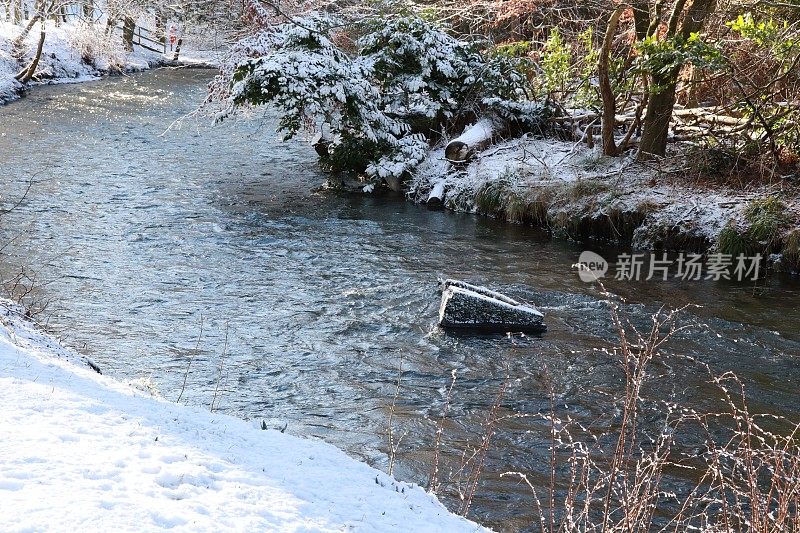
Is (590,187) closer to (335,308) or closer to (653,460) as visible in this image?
(335,308)

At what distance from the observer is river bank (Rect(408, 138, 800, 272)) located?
11.3 meters

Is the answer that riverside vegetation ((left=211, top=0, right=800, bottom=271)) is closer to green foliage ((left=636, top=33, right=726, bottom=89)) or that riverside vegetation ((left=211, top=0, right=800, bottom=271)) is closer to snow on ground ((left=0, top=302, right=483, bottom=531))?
green foliage ((left=636, top=33, right=726, bottom=89))

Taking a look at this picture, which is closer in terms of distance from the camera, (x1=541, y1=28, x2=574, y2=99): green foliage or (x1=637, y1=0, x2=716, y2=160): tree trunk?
(x1=637, y1=0, x2=716, y2=160): tree trunk

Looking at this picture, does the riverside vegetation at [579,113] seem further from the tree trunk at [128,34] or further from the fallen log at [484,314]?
the tree trunk at [128,34]

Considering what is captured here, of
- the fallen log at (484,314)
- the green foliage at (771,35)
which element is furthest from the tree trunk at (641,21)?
the fallen log at (484,314)

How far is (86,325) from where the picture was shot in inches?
324

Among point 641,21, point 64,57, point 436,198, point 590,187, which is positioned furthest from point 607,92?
point 64,57

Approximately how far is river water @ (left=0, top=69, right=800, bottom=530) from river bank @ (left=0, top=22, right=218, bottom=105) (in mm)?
10467

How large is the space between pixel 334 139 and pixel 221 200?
3180mm

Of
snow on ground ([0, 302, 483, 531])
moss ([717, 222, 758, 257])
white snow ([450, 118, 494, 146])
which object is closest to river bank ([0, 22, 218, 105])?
white snow ([450, 118, 494, 146])

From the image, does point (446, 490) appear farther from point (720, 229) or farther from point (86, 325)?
point (720, 229)

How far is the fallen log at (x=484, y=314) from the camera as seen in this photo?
860 centimetres

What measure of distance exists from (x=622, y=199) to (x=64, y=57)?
22085 millimetres

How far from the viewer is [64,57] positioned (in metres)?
28.0
